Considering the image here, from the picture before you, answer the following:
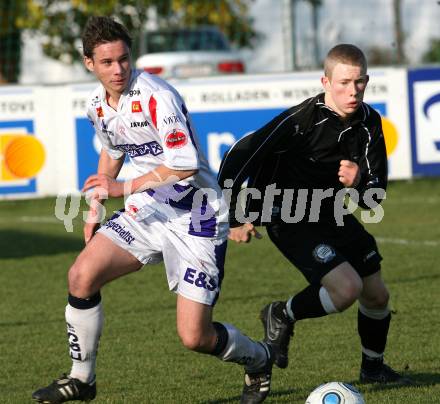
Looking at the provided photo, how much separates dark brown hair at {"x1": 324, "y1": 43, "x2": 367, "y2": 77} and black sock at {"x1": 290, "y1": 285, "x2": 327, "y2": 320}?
45.9 inches

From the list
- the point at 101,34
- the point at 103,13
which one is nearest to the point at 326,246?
the point at 101,34

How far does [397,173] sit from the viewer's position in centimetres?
1424

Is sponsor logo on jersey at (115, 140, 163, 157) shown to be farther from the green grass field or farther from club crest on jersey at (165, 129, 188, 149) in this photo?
the green grass field

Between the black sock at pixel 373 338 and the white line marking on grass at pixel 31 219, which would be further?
the white line marking on grass at pixel 31 219

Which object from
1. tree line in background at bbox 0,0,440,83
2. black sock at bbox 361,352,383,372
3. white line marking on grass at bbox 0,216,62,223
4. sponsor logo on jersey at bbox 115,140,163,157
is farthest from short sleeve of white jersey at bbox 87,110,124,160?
tree line in background at bbox 0,0,440,83

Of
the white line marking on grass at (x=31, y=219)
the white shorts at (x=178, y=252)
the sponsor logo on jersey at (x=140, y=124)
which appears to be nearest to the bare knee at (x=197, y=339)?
the white shorts at (x=178, y=252)

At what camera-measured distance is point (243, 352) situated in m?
5.30

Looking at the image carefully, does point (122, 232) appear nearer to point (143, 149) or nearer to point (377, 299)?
point (143, 149)

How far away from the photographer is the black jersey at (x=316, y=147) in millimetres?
5738

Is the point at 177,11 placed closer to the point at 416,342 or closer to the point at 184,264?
Answer: the point at 416,342

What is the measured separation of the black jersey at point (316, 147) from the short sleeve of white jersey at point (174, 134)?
30.5 inches

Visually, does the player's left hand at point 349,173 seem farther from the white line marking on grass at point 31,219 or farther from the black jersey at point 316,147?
the white line marking on grass at point 31,219

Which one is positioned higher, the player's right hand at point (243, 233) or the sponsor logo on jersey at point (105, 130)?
the sponsor logo on jersey at point (105, 130)

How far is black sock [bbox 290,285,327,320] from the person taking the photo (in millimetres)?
5836
